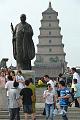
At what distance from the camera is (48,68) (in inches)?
4702

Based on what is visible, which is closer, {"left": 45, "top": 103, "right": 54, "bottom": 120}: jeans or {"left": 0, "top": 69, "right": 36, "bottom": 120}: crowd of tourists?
{"left": 0, "top": 69, "right": 36, "bottom": 120}: crowd of tourists

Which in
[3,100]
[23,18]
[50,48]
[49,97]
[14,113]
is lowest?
[14,113]

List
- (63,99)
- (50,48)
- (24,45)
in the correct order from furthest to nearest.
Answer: (50,48) → (24,45) → (63,99)

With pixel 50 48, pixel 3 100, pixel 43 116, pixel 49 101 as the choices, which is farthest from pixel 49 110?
pixel 50 48

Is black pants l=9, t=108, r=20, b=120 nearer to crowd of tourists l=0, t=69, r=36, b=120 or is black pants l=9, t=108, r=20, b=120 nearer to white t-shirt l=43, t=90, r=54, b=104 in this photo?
crowd of tourists l=0, t=69, r=36, b=120

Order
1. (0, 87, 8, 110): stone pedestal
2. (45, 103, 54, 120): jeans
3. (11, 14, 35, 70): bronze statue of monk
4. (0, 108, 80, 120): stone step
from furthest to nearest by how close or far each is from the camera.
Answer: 1. (11, 14, 35, 70): bronze statue of monk
2. (0, 87, 8, 110): stone pedestal
3. (0, 108, 80, 120): stone step
4. (45, 103, 54, 120): jeans

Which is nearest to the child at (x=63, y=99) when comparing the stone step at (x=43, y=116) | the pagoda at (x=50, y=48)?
the stone step at (x=43, y=116)

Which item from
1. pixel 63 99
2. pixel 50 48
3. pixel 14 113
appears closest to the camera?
pixel 14 113

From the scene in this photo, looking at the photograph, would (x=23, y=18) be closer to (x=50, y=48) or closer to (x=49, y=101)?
(x=49, y=101)

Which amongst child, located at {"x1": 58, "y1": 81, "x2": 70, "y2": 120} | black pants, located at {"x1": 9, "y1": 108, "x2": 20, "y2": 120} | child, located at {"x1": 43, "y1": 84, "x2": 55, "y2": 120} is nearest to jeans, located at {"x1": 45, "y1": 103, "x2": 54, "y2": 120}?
child, located at {"x1": 43, "y1": 84, "x2": 55, "y2": 120}

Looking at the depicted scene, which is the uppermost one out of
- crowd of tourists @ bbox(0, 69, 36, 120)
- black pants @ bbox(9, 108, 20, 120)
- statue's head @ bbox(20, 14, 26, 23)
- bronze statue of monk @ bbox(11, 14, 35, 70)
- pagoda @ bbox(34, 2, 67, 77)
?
pagoda @ bbox(34, 2, 67, 77)

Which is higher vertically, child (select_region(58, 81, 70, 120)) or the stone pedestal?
the stone pedestal

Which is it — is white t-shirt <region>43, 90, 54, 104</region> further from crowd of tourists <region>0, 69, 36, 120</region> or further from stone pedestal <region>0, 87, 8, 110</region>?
stone pedestal <region>0, 87, 8, 110</region>

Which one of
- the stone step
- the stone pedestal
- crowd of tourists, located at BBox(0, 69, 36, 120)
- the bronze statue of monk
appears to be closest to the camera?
crowd of tourists, located at BBox(0, 69, 36, 120)
